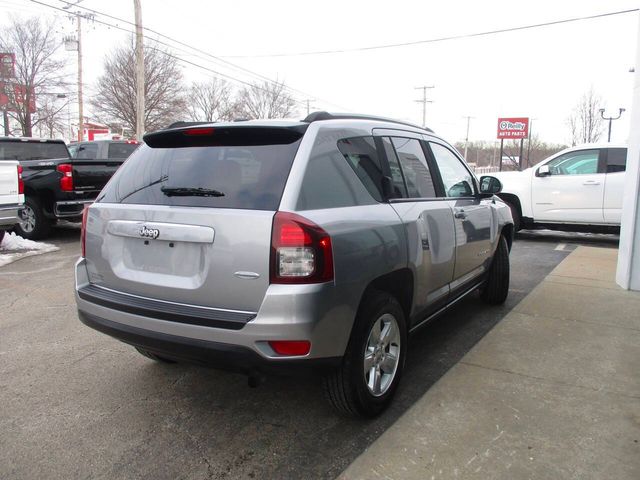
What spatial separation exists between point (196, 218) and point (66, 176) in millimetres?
8053

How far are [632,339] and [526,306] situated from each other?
1.07 metres

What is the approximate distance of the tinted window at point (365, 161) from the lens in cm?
293

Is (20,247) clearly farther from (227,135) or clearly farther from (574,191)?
(574,191)

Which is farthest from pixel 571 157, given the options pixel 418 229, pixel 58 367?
pixel 58 367

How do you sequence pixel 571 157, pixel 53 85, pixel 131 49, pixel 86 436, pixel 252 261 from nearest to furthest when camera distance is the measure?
pixel 252 261
pixel 86 436
pixel 571 157
pixel 53 85
pixel 131 49

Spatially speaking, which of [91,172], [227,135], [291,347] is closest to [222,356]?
[291,347]

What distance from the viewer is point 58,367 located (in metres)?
3.77

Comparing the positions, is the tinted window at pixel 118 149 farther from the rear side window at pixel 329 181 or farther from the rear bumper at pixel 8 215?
the rear side window at pixel 329 181

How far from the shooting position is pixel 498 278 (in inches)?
200

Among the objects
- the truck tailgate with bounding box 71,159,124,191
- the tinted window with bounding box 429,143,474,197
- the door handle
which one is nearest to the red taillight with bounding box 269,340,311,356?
the door handle

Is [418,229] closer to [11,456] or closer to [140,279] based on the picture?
[140,279]

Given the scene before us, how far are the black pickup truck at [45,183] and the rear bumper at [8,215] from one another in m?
1.26

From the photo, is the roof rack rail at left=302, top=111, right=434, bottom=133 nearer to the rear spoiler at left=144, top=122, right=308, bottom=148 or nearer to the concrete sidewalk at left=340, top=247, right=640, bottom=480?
the rear spoiler at left=144, top=122, right=308, bottom=148

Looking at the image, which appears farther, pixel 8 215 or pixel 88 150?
pixel 88 150
